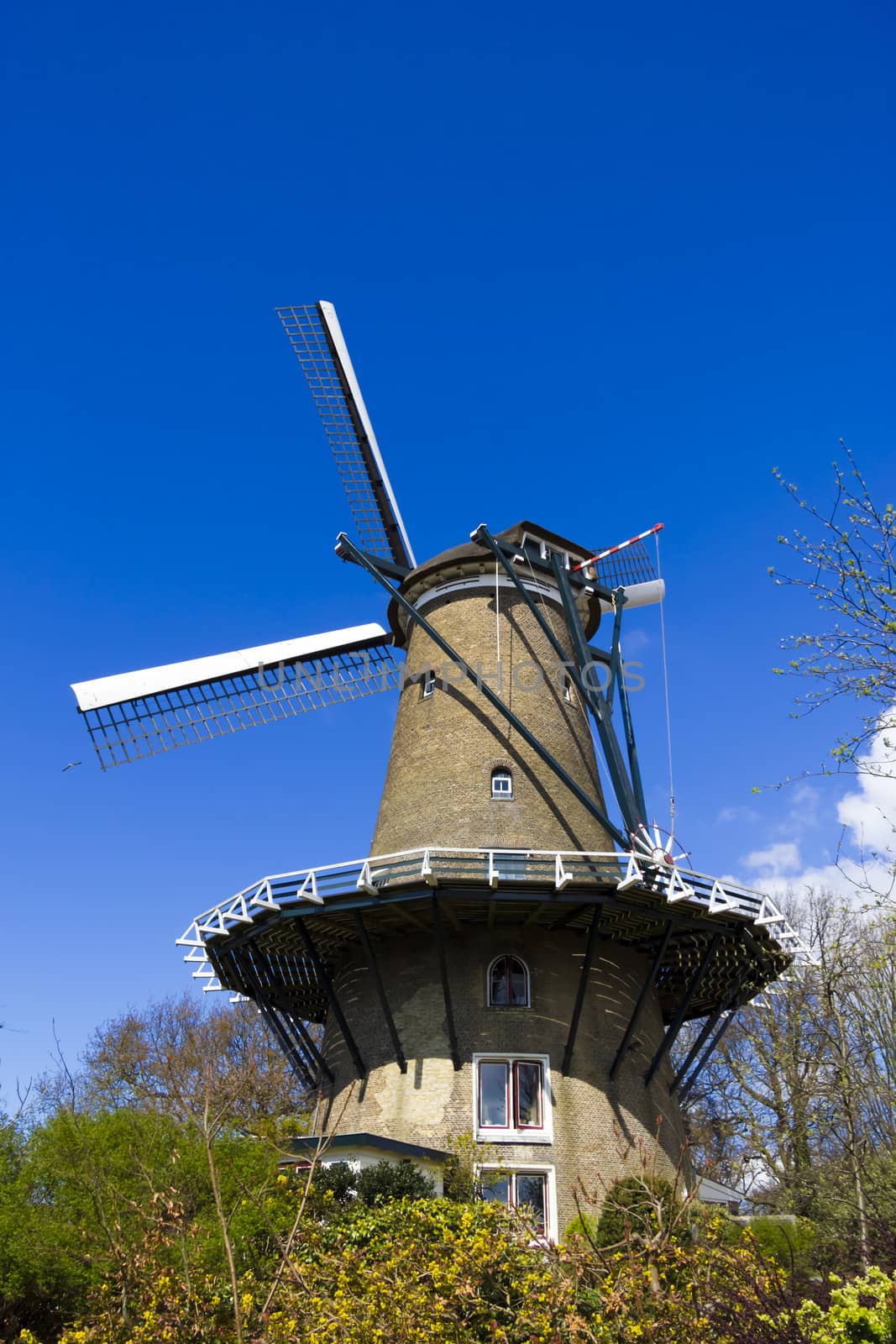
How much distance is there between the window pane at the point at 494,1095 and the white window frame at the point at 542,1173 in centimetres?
68

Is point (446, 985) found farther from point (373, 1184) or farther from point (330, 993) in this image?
point (373, 1184)

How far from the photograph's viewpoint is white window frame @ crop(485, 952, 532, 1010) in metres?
19.0

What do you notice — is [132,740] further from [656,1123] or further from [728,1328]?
[728,1328]

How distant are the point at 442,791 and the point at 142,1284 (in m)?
11.8

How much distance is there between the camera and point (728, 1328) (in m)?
9.02

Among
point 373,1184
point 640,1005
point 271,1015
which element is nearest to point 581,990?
point 640,1005

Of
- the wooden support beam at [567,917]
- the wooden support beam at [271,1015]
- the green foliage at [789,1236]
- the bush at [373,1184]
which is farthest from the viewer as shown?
the green foliage at [789,1236]

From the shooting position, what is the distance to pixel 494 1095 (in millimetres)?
18344

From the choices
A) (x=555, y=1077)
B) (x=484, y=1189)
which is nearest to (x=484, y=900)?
(x=555, y=1077)

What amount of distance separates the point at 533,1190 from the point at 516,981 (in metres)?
3.38

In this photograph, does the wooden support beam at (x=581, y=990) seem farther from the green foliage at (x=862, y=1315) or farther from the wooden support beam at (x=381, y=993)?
the green foliage at (x=862, y=1315)

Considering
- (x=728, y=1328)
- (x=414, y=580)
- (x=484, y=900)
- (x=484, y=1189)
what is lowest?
(x=728, y=1328)

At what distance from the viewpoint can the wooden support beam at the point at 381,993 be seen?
18203mm

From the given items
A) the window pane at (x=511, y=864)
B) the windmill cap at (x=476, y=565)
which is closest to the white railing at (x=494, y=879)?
the window pane at (x=511, y=864)
